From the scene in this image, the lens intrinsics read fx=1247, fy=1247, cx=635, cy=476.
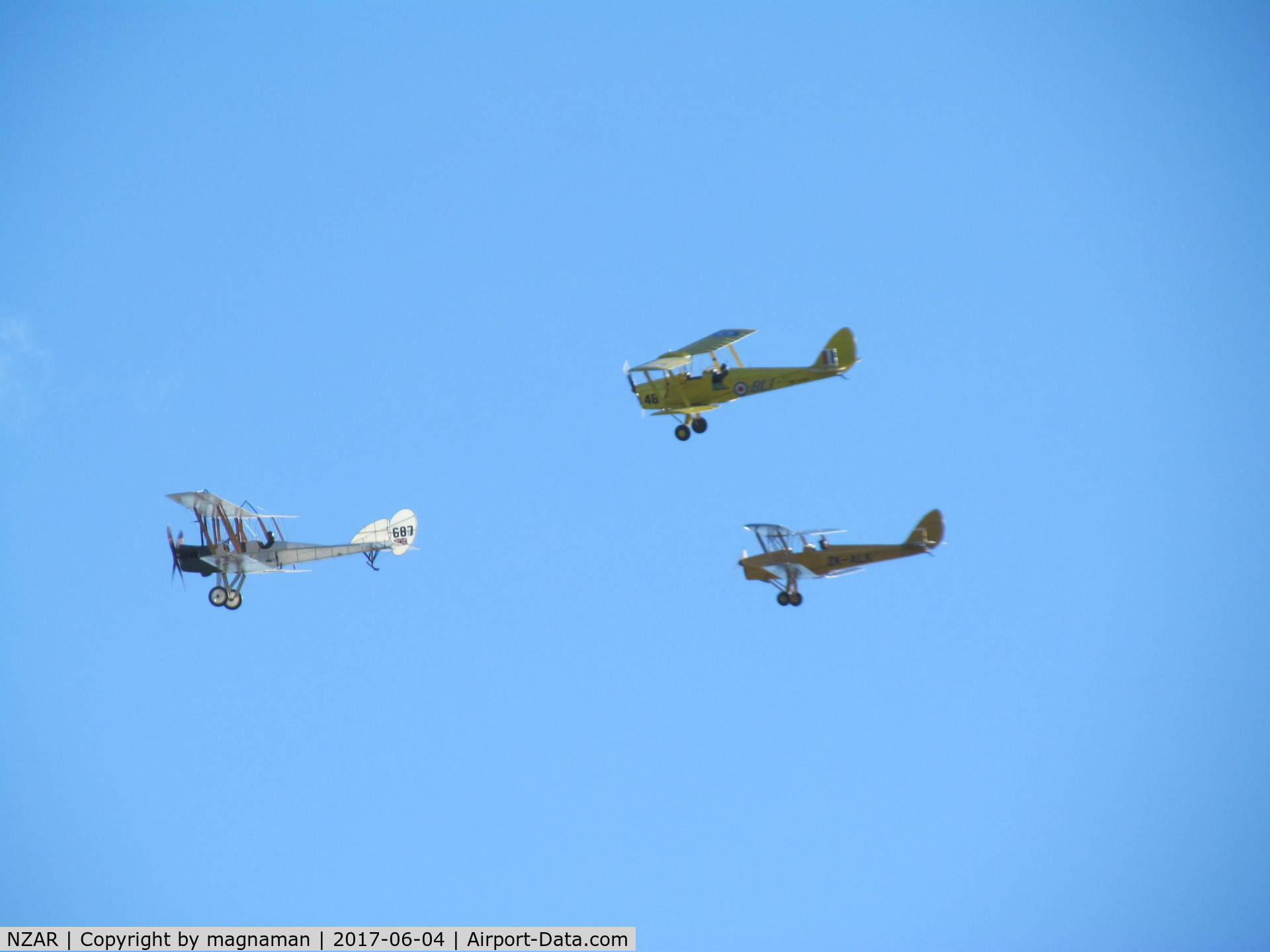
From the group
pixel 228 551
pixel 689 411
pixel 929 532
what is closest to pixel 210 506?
pixel 228 551

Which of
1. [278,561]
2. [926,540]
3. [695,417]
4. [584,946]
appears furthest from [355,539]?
[926,540]

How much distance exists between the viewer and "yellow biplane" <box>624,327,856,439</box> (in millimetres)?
43500

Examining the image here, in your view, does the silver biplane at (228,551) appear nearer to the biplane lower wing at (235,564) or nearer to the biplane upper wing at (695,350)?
the biplane lower wing at (235,564)

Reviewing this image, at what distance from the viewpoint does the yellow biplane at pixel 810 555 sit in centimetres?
4372

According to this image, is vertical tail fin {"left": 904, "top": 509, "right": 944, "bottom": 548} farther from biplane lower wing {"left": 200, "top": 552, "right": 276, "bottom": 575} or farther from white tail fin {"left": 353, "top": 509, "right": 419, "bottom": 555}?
biplane lower wing {"left": 200, "top": 552, "right": 276, "bottom": 575}

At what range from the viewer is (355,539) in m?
46.9

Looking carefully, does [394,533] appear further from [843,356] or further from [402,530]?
[843,356]

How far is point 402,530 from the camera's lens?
159 ft

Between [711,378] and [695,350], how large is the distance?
160 centimetres

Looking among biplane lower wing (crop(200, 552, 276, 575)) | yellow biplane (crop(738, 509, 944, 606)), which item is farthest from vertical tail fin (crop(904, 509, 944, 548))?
biplane lower wing (crop(200, 552, 276, 575))

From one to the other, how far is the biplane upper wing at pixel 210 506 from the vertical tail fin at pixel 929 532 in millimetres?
21675

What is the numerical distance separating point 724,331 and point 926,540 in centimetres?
1098

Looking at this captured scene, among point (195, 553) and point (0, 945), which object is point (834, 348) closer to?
point (195, 553)

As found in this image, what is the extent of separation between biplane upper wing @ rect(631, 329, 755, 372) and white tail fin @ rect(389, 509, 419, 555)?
10.7 m
